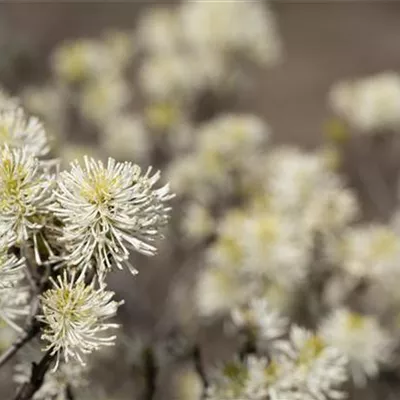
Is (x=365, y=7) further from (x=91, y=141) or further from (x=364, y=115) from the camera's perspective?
(x=364, y=115)

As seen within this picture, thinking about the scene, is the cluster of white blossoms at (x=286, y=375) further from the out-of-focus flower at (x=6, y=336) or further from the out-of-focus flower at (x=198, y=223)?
the out-of-focus flower at (x=198, y=223)

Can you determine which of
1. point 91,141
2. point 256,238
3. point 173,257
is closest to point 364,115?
point 256,238

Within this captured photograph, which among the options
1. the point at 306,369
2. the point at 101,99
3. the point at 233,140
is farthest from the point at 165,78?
the point at 306,369

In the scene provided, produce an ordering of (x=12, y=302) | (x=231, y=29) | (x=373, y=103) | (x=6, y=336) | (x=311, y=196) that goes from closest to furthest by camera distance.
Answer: (x=12, y=302), (x=6, y=336), (x=311, y=196), (x=373, y=103), (x=231, y=29)

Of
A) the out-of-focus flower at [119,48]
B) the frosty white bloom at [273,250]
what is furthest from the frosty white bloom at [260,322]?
the out-of-focus flower at [119,48]

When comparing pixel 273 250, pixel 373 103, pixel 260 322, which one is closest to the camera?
pixel 260 322

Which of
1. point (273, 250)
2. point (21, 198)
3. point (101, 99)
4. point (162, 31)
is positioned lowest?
point (21, 198)

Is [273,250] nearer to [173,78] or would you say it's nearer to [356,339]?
[356,339]
